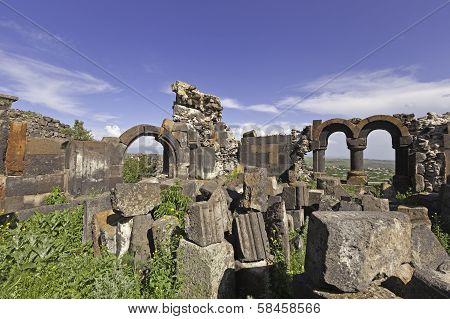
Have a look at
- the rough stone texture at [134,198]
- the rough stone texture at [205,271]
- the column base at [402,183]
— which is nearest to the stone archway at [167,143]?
the rough stone texture at [134,198]

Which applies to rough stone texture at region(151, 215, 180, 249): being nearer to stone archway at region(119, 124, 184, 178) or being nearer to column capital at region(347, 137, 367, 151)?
stone archway at region(119, 124, 184, 178)

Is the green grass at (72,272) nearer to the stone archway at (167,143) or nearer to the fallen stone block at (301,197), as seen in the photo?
the fallen stone block at (301,197)

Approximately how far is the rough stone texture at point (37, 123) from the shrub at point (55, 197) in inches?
203

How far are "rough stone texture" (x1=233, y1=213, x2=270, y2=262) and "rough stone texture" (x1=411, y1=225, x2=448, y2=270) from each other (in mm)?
2119

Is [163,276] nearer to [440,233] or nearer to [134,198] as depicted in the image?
[134,198]

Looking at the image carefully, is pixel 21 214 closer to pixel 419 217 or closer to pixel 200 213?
pixel 200 213

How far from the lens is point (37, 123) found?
1062cm

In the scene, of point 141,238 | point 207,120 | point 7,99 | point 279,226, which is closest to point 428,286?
point 279,226

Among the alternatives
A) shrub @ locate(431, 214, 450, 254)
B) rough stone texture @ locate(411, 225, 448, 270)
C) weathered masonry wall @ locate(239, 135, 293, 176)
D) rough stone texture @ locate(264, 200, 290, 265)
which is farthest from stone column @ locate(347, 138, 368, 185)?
rough stone texture @ locate(264, 200, 290, 265)

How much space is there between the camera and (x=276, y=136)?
522 inches

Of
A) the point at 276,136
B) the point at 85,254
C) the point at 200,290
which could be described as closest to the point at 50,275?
the point at 85,254

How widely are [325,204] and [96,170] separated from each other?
255 inches

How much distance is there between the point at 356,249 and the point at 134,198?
3.36 m

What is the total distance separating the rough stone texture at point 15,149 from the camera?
206 inches
